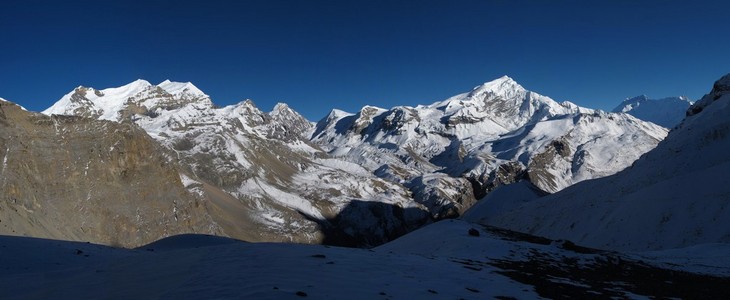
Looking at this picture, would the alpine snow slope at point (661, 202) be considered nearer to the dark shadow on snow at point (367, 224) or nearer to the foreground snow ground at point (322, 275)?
the foreground snow ground at point (322, 275)

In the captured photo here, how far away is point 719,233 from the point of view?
43.8 meters

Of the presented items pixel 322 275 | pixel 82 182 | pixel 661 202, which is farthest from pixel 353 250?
pixel 82 182

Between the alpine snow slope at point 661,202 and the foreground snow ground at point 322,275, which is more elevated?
the alpine snow slope at point 661,202

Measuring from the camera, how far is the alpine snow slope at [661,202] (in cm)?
4766

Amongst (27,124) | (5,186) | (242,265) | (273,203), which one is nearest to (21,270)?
(242,265)

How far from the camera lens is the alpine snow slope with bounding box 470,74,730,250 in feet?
156

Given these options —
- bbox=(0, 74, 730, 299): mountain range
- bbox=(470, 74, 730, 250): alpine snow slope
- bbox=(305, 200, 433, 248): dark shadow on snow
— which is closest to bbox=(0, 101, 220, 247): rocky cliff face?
bbox=(0, 74, 730, 299): mountain range

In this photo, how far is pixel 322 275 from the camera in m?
13.1

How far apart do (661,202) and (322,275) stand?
176 feet

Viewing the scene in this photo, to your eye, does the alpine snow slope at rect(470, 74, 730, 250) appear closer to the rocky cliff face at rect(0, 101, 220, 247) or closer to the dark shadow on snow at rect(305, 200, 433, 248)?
the rocky cliff face at rect(0, 101, 220, 247)

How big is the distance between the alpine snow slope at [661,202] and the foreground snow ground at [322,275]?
2649 cm

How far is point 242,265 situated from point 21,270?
912 cm

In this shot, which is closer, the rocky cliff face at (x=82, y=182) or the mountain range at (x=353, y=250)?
the mountain range at (x=353, y=250)

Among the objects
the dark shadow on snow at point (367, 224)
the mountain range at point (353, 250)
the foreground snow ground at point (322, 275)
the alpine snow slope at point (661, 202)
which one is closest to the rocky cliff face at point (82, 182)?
the mountain range at point (353, 250)
